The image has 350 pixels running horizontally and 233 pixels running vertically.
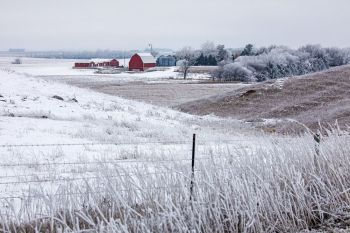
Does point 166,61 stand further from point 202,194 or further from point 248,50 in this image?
point 202,194

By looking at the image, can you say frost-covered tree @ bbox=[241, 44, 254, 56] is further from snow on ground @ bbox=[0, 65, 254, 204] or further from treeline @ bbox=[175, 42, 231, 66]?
snow on ground @ bbox=[0, 65, 254, 204]

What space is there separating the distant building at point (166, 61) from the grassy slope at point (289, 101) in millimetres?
100137

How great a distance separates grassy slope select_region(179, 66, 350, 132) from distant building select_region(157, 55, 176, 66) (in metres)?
100

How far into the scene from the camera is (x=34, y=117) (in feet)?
60.0

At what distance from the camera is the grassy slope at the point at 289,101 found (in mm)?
29022

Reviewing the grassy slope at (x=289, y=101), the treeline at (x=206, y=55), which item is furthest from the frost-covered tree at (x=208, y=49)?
the grassy slope at (x=289, y=101)

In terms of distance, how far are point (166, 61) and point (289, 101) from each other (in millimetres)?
109054

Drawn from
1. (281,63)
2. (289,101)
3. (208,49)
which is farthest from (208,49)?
(289,101)

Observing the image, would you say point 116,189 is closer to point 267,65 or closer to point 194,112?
point 194,112

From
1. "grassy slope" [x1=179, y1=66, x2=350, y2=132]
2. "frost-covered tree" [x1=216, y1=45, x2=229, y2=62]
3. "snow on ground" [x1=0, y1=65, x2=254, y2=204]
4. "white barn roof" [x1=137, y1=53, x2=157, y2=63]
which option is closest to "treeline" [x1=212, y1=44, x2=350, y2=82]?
"frost-covered tree" [x1=216, y1=45, x2=229, y2=62]

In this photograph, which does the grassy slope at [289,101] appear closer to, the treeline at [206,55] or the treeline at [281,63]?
the treeline at [281,63]

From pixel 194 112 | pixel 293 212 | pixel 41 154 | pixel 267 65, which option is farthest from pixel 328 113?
pixel 267 65

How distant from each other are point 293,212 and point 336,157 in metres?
1.56

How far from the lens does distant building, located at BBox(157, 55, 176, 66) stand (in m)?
143
